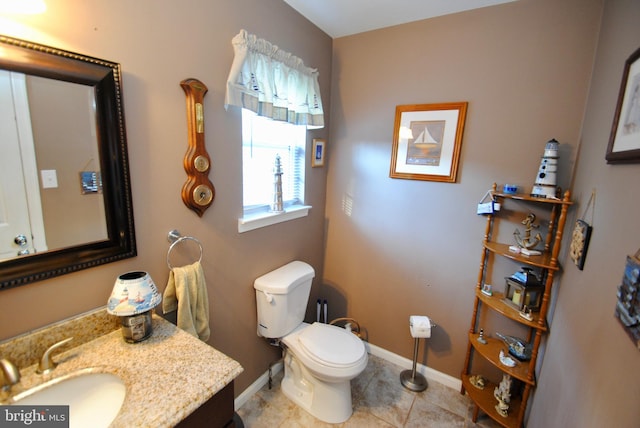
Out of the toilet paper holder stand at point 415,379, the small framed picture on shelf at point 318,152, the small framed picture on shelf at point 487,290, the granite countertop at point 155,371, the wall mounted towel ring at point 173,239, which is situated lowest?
the toilet paper holder stand at point 415,379

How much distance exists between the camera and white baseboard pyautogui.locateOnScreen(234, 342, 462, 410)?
1830mm

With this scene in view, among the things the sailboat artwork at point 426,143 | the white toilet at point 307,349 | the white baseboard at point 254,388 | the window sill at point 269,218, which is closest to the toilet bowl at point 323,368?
the white toilet at point 307,349

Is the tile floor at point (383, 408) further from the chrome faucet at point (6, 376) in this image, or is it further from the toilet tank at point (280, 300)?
the chrome faucet at point (6, 376)

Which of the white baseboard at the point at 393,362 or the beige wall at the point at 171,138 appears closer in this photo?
the beige wall at the point at 171,138

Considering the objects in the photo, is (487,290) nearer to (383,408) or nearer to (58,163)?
(383,408)

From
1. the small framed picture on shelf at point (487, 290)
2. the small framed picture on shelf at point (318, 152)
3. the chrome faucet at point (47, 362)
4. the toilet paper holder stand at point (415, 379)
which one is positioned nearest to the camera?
the chrome faucet at point (47, 362)

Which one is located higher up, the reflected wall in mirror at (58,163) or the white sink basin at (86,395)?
the reflected wall in mirror at (58,163)

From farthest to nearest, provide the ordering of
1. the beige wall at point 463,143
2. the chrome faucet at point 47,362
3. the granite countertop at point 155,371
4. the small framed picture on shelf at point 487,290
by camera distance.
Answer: the small framed picture on shelf at point 487,290, the beige wall at point 463,143, the chrome faucet at point 47,362, the granite countertop at point 155,371

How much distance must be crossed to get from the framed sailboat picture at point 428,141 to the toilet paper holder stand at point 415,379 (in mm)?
1106

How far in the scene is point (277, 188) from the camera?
1787 millimetres

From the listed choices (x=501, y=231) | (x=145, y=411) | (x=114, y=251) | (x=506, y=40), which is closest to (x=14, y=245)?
(x=114, y=251)

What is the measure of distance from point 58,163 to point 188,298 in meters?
0.70

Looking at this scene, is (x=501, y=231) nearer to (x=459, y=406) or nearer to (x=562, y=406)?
→ (x=562, y=406)

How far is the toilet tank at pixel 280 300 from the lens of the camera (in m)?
1.72
